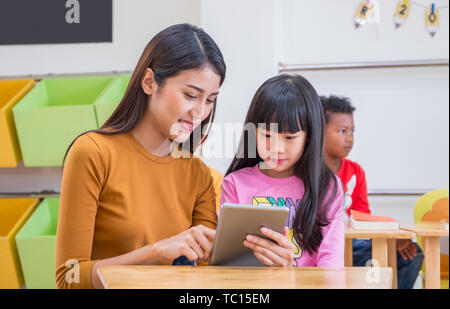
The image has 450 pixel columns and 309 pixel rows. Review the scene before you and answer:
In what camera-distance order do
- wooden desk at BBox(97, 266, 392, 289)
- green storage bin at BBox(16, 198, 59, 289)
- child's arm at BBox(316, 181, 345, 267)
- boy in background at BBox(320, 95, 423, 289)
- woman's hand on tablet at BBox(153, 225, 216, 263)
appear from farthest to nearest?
boy in background at BBox(320, 95, 423, 289)
green storage bin at BBox(16, 198, 59, 289)
child's arm at BBox(316, 181, 345, 267)
woman's hand on tablet at BBox(153, 225, 216, 263)
wooden desk at BBox(97, 266, 392, 289)

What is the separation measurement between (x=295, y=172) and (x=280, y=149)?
0.18 feet

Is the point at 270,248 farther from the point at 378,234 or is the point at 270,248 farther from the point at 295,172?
the point at 378,234

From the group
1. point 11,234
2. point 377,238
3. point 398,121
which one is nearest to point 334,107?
point 398,121

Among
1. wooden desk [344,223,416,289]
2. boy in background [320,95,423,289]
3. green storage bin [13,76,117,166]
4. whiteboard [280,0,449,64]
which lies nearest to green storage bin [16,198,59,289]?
green storage bin [13,76,117,166]

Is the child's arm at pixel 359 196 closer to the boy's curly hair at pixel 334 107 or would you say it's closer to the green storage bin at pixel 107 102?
the boy's curly hair at pixel 334 107

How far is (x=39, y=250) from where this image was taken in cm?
123

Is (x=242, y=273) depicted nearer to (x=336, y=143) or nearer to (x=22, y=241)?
(x=22, y=241)

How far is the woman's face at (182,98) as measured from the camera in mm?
715

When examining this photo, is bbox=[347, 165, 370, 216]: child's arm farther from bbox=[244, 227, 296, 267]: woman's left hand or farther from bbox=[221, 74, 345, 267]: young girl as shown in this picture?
bbox=[244, 227, 296, 267]: woman's left hand

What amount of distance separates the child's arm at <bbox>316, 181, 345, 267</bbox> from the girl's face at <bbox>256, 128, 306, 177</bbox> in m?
0.09

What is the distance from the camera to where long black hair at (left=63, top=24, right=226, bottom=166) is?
2.34ft

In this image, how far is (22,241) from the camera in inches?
44.7

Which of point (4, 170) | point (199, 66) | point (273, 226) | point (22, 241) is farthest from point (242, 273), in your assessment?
point (22, 241)

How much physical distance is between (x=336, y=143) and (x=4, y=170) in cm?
108
